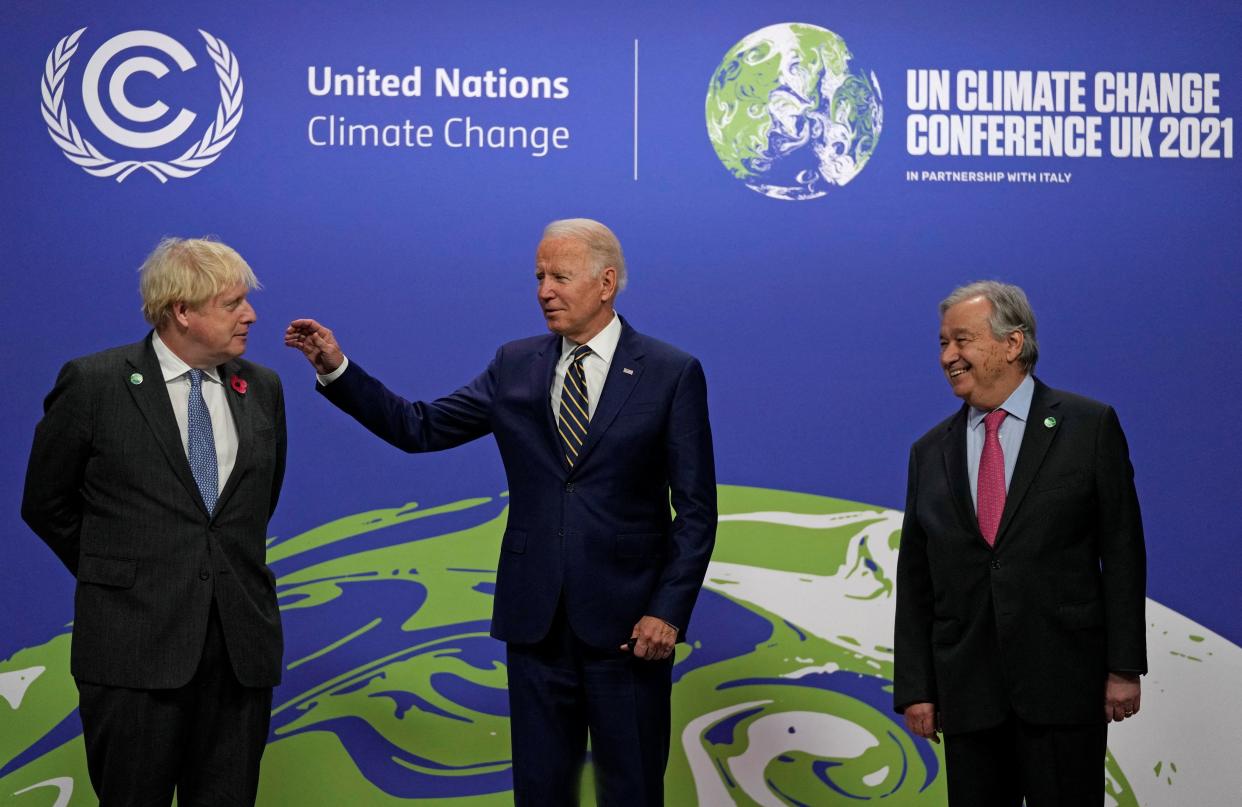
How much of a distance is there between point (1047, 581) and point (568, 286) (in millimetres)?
1204

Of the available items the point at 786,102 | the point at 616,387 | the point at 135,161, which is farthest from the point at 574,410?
the point at 135,161

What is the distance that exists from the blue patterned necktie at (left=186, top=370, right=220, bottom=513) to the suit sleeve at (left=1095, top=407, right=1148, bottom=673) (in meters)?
1.84

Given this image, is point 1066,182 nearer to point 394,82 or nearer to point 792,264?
point 792,264

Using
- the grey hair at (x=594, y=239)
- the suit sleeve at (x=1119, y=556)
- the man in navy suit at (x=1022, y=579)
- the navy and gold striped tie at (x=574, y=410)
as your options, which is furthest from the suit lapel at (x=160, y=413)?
the suit sleeve at (x=1119, y=556)

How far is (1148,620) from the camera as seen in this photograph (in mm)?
4027

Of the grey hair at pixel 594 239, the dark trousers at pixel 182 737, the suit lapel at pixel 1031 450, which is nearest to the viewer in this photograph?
the dark trousers at pixel 182 737

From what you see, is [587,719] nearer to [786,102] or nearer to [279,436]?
[279,436]

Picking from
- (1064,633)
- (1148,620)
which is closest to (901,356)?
(1148,620)

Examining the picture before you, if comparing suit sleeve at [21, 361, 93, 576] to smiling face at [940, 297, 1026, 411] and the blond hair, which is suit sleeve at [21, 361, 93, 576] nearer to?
the blond hair

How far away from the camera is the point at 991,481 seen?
283 cm

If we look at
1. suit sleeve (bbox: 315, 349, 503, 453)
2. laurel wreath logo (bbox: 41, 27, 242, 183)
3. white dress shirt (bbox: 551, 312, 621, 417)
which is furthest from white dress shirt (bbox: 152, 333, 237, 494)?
laurel wreath logo (bbox: 41, 27, 242, 183)

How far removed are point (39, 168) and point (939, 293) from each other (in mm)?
2760

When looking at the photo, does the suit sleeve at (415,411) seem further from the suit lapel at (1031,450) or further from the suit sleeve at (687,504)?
the suit lapel at (1031,450)

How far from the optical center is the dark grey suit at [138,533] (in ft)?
8.74
